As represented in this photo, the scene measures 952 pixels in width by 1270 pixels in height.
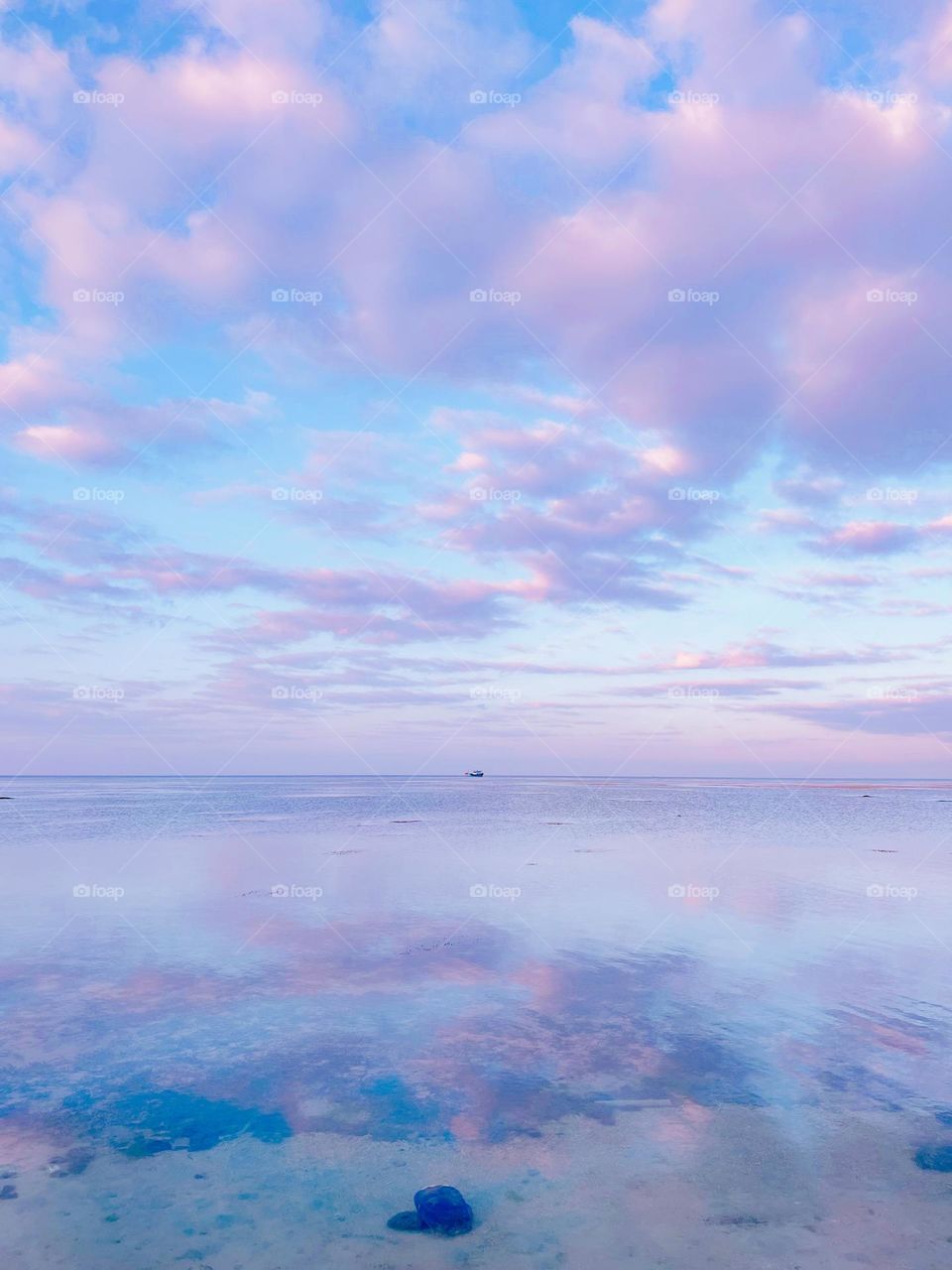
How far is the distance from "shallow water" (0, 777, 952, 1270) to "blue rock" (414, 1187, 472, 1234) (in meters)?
0.20

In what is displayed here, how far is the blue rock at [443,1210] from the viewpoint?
328 inches

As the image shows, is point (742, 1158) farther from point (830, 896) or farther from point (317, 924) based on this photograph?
point (830, 896)

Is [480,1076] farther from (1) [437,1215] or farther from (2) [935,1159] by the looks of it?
(2) [935,1159]

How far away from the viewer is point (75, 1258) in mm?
7805

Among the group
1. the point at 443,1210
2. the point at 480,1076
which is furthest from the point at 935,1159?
the point at 480,1076

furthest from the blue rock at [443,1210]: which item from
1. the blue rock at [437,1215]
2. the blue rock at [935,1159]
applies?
the blue rock at [935,1159]

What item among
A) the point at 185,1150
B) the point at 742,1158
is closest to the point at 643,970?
the point at 742,1158

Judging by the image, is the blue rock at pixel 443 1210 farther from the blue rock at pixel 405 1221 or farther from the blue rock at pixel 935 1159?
the blue rock at pixel 935 1159

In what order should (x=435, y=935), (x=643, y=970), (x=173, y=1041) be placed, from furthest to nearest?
1. (x=435, y=935)
2. (x=643, y=970)
3. (x=173, y=1041)

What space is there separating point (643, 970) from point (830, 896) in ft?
40.0

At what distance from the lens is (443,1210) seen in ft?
27.7

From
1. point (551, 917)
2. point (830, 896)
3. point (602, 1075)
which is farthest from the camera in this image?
point (830, 896)

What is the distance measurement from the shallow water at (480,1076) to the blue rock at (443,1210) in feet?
0.66

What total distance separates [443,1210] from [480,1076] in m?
3.75
